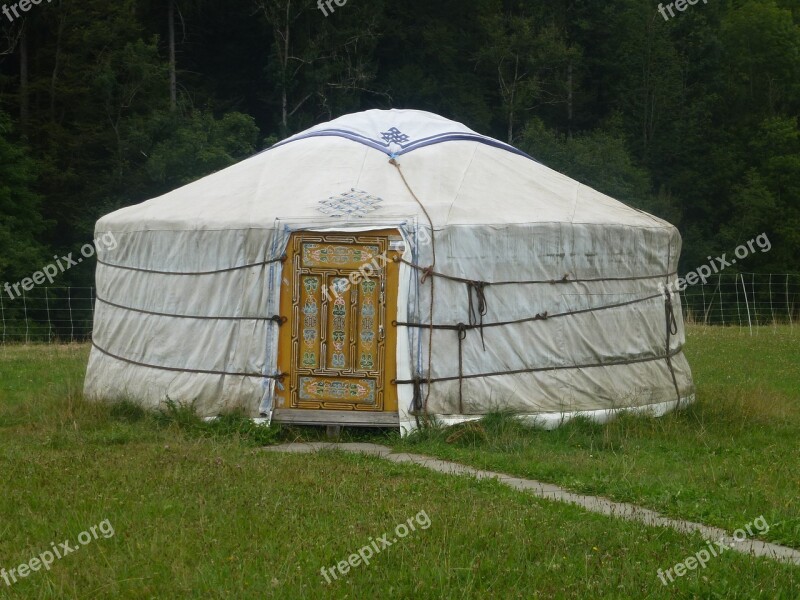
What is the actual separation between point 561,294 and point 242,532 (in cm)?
369

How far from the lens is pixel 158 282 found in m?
8.08

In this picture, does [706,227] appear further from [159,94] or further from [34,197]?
[34,197]

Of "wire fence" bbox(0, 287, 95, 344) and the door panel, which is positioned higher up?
the door panel

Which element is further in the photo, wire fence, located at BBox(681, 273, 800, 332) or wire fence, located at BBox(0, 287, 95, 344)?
wire fence, located at BBox(681, 273, 800, 332)

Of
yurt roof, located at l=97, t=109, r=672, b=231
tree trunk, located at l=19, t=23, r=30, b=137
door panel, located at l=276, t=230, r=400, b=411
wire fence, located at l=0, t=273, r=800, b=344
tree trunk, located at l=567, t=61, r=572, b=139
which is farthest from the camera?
tree trunk, located at l=567, t=61, r=572, b=139

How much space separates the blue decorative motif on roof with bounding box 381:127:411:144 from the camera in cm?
859

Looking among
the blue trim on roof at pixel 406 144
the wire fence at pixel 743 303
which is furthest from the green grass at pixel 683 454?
the wire fence at pixel 743 303

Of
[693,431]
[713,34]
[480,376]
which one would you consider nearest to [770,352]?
[693,431]

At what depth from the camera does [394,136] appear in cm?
865

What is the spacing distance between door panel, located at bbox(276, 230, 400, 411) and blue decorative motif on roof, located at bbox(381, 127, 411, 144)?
1.26 meters

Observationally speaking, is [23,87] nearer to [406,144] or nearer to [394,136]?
[394,136]

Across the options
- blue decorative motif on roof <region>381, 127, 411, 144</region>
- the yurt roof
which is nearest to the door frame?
the yurt roof

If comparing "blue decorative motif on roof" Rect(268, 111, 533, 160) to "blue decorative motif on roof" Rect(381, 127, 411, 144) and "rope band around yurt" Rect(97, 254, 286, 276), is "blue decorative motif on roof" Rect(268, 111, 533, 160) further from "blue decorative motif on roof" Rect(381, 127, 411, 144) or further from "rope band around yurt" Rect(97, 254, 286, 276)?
"rope band around yurt" Rect(97, 254, 286, 276)

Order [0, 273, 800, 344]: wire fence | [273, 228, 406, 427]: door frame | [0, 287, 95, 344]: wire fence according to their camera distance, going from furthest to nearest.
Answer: [0, 287, 95, 344]: wire fence, [0, 273, 800, 344]: wire fence, [273, 228, 406, 427]: door frame
